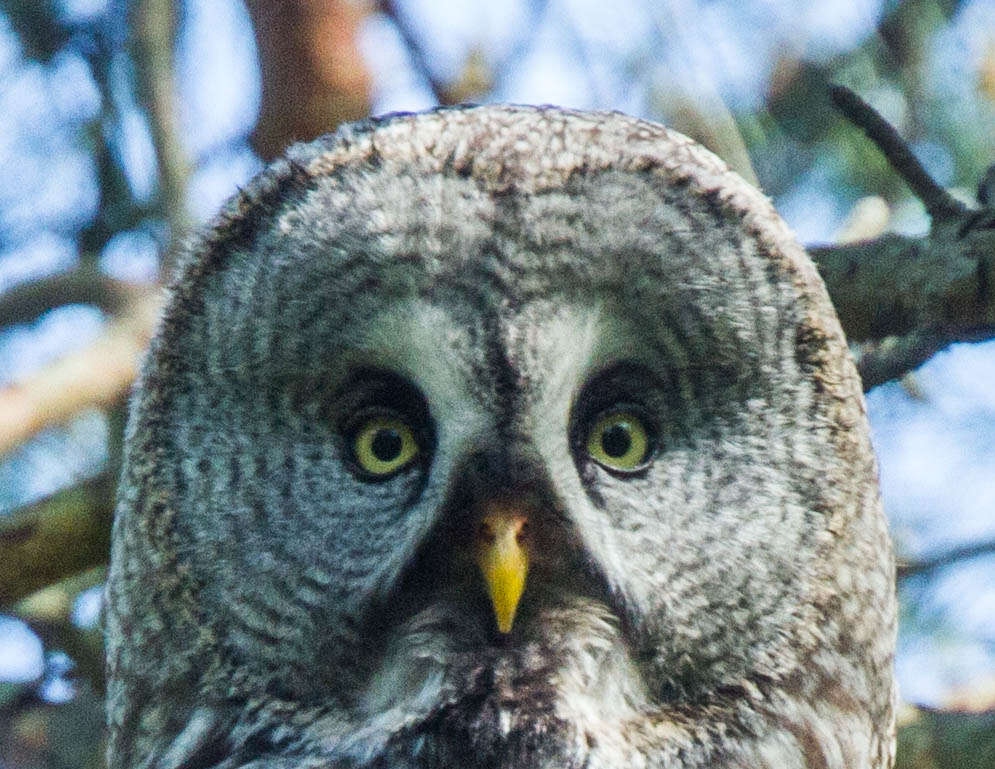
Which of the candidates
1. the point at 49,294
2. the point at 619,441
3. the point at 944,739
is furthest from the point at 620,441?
the point at 49,294

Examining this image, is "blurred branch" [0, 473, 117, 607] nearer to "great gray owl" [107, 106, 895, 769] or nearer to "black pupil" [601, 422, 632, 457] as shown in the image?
"great gray owl" [107, 106, 895, 769]

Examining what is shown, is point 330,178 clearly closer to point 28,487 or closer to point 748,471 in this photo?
point 748,471

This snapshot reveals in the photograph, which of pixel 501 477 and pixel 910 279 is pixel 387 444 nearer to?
pixel 501 477

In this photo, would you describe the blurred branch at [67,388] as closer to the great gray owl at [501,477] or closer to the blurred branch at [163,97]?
the blurred branch at [163,97]

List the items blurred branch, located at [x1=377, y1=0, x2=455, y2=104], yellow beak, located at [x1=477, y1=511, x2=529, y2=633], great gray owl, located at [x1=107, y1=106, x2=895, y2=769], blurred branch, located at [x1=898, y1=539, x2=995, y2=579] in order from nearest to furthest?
1. yellow beak, located at [x1=477, y1=511, x2=529, y2=633]
2. great gray owl, located at [x1=107, y1=106, x2=895, y2=769]
3. blurred branch, located at [x1=898, y1=539, x2=995, y2=579]
4. blurred branch, located at [x1=377, y1=0, x2=455, y2=104]

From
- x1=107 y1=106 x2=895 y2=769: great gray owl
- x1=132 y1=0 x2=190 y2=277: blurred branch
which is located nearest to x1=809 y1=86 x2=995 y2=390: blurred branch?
x1=107 y1=106 x2=895 y2=769: great gray owl

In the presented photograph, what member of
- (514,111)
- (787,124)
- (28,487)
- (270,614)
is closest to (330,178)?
(514,111)
